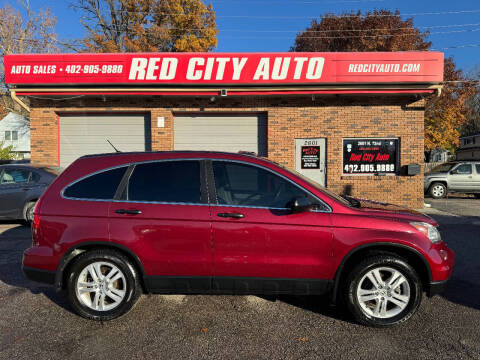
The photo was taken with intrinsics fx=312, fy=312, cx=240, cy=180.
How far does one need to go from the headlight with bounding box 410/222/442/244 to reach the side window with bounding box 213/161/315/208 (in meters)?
1.15

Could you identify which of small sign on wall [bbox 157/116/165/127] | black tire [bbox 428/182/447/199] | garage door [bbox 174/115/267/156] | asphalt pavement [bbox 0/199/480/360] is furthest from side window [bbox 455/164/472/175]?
small sign on wall [bbox 157/116/165/127]

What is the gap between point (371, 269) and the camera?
3105 millimetres

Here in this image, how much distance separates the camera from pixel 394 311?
123 inches

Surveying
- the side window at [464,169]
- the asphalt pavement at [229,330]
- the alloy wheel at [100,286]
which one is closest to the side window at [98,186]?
the alloy wheel at [100,286]

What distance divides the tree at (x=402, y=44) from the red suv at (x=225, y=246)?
25035 mm

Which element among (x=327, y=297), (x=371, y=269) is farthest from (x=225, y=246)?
(x=327, y=297)

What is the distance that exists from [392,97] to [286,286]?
30.1 feet

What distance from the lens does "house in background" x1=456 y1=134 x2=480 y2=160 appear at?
1495 inches

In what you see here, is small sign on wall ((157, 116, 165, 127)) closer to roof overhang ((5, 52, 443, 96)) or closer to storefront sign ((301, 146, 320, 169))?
roof overhang ((5, 52, 443, 96))

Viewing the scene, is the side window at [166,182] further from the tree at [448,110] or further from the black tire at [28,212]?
the tree at [448,110]

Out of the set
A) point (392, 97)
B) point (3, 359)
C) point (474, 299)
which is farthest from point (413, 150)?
point (3, 359)

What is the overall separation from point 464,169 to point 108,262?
51.1 feet

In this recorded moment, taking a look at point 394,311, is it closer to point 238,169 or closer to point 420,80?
point 238,169

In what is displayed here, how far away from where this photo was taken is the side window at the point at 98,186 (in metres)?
3.25
